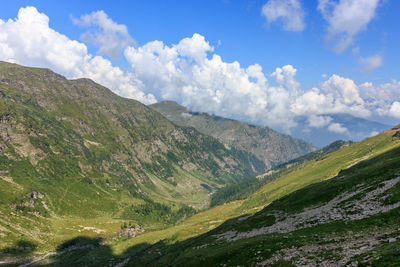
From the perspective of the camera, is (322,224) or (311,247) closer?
(311,247)

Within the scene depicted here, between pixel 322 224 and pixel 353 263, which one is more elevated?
pixel 353 263

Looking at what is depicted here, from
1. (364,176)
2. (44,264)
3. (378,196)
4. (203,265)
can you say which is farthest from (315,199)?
(44,264)

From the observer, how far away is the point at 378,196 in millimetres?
67062

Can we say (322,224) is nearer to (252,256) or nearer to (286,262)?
(252,256)

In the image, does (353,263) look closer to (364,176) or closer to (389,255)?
(389,255)

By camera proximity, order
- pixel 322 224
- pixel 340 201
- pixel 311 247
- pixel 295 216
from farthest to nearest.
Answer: pixel 295 216
pixel 340 201
pixel 322 224
pixel 311 247

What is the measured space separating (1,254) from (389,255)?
245m

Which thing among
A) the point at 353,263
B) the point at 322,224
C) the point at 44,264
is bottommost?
the point at 44,264

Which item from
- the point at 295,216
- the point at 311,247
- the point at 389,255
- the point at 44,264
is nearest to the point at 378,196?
the point at 295,216

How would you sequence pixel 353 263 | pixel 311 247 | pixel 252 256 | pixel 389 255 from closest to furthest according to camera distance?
pixel 389 255
pixel 353 263
pixel 311 247
pixel 252 256

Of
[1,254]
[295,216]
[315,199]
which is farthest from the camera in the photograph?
[1,254]

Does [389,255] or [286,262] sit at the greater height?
[389,255]

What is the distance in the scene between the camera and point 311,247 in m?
46.0

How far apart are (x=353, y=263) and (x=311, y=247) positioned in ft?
52.1
